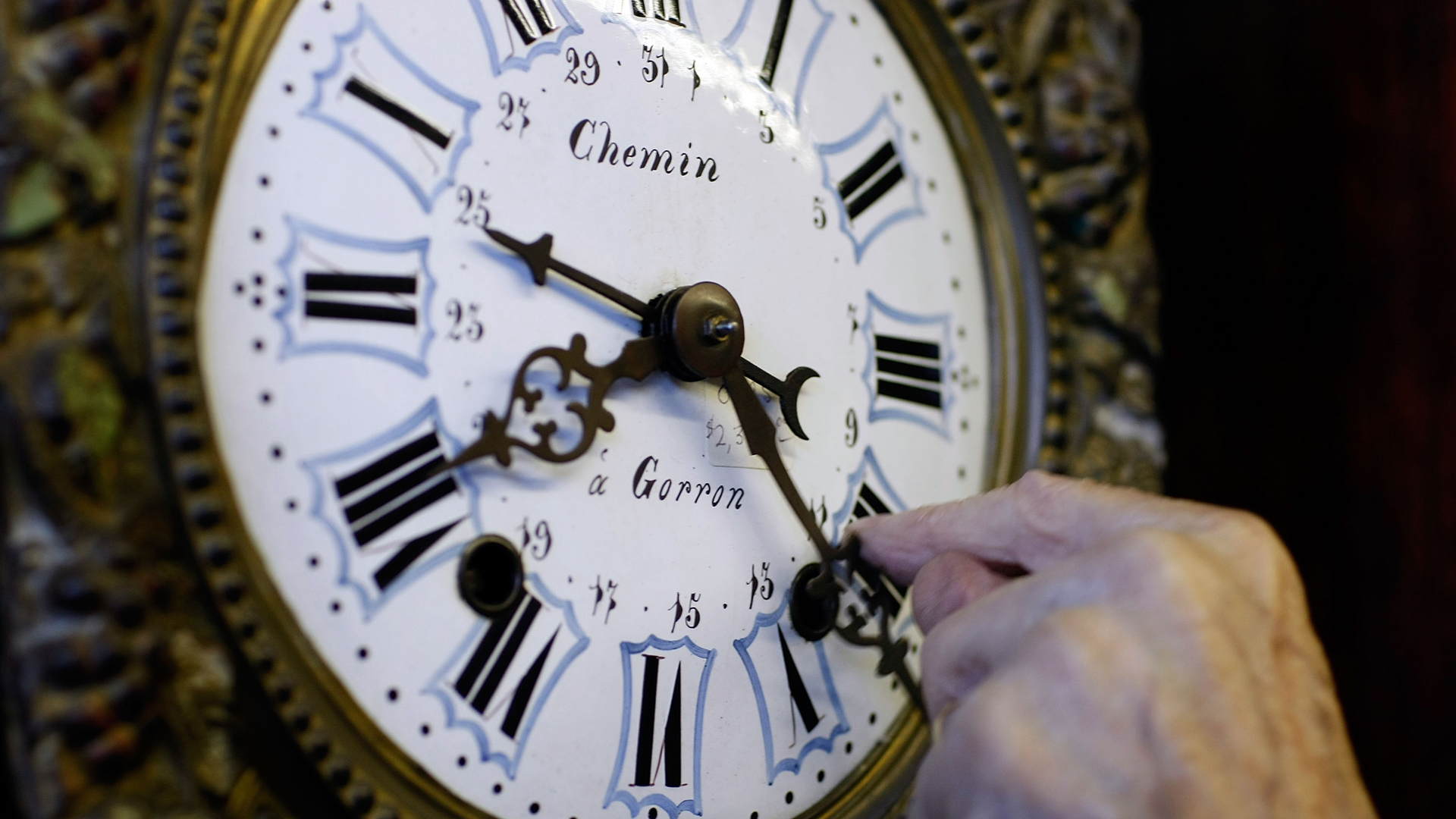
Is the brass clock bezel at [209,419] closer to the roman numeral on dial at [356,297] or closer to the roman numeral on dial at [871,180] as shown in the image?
the roman numeral on dial at [356,297]

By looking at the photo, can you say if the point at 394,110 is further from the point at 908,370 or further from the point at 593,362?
the point at 908,370

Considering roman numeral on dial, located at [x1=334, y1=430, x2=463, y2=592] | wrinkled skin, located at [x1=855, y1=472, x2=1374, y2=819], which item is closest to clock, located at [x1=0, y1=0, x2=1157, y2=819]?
roman numeral on dial, located at [x1=334, y1=430, x2=463, y2=592]

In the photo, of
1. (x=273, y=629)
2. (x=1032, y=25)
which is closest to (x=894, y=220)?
(x=1032, y=25)

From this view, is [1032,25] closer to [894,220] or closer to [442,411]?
[894,220]

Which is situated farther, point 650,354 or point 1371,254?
point 1371,254

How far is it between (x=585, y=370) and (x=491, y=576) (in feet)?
0.38

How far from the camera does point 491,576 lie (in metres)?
0.64

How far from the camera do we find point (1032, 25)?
35.5 inches

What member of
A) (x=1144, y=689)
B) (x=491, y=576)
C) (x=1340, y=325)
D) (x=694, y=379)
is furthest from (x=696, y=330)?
(x=1340, y=325)

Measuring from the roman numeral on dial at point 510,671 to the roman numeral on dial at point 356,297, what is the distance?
135 millimetres

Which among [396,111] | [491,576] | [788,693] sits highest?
[396,111]

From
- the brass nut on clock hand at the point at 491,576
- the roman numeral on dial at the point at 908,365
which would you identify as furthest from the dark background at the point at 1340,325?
the brass nut on clock hand at the point at 491,576

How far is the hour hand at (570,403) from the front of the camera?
63 centimetres

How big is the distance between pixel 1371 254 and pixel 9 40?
92cm
